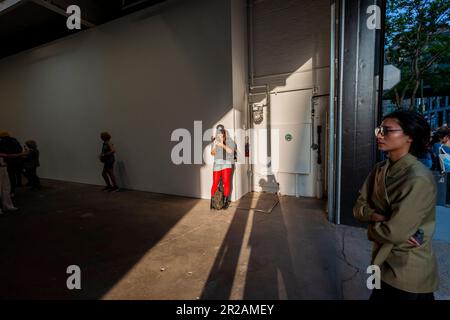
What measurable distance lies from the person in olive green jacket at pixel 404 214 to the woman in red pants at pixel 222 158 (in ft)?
9.96

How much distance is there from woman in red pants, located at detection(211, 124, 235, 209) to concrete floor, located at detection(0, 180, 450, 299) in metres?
0.54

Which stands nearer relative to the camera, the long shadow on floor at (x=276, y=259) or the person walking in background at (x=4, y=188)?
the long shadow on floor at (x=276, y=259)

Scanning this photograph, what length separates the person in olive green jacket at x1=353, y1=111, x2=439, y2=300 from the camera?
1.09 m

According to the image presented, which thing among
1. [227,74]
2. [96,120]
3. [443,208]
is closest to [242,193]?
[227,74]

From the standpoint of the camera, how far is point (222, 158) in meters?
4.21

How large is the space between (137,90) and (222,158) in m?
2.99

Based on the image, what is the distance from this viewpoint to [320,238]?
3.14m

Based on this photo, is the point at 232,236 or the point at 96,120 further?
the point at 96,120

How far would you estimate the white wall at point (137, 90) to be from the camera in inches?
183

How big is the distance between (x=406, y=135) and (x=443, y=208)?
3.91 m
